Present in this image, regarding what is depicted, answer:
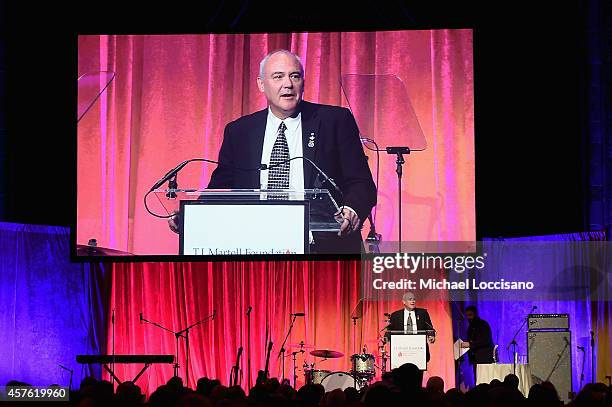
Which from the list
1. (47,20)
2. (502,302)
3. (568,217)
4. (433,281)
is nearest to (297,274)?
(433,281)

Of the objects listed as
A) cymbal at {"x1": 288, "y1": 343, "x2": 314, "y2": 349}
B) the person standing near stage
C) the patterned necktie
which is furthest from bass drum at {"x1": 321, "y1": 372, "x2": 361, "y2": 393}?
the patterned necktie

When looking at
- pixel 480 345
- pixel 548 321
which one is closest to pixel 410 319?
pixel 480 345

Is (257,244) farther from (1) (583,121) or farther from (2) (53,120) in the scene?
(1) (583,121)

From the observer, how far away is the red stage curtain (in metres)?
11.3

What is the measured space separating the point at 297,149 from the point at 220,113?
36.6 inches

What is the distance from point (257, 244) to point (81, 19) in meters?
3.61

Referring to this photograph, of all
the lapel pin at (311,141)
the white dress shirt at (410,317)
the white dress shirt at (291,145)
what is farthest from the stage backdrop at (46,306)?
the white dress shirt at (410,317)

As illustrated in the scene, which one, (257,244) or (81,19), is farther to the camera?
(81,19)

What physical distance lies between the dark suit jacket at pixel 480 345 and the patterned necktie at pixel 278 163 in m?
2.52

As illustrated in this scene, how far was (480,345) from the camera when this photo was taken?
978cm

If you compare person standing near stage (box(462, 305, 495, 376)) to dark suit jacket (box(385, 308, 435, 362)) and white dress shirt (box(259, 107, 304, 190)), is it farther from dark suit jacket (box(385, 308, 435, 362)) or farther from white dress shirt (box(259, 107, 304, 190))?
white dress shirt (box(259, 107, 304, 190))

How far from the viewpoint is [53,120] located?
35.7ft

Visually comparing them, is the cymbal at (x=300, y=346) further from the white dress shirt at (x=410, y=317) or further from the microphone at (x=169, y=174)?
the microphone at (x=169, y=174)

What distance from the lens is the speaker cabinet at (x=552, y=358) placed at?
898cm
